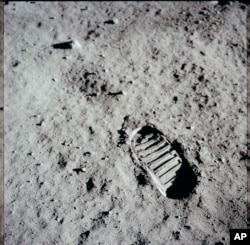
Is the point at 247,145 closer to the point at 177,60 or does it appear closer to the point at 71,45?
the point at 177,60

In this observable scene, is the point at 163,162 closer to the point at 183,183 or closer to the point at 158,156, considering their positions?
the point at 158,156

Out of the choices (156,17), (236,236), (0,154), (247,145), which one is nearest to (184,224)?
(236,236)

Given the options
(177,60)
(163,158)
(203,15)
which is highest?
(203,15)

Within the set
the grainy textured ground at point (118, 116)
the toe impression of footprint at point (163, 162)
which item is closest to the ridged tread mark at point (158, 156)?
the toe impression of footprint at point (163, 162)

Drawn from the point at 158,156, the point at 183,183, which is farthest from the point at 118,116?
the point at 183,183

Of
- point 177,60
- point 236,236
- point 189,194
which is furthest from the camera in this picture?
point 177,60

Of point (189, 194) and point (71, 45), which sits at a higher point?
point (71, 45)

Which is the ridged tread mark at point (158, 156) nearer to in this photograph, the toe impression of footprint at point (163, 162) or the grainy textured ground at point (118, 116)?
the toe impression of footprint at point (163, 162)
